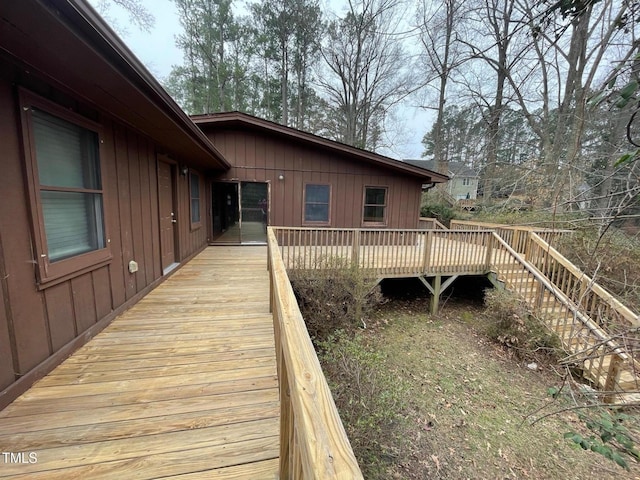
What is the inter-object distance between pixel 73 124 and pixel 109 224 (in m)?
0.99

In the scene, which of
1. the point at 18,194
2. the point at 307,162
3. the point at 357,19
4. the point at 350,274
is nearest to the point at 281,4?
the point at 357,19

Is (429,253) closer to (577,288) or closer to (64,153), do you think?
(577,288)

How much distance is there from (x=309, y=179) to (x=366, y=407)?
6.10m

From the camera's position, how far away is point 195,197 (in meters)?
6.16

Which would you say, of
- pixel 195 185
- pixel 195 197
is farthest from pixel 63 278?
pixel 195 185

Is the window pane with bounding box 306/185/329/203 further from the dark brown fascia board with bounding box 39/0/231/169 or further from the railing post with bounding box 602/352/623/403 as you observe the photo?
the railing post with bounding box 602/352/623/403

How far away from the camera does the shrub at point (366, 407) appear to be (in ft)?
6.93

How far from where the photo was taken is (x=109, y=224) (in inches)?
112

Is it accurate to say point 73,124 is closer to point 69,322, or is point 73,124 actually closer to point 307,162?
point 69,322

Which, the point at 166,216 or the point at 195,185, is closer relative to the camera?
the point at 166,216

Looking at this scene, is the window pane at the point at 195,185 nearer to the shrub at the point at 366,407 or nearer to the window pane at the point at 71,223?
the window pane at the point at 71,223

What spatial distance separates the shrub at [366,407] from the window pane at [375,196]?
5627mm

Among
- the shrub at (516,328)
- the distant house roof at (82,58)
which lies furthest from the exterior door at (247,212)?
the shrub at (516,328)

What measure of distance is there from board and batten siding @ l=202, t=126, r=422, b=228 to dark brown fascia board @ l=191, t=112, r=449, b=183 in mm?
245
